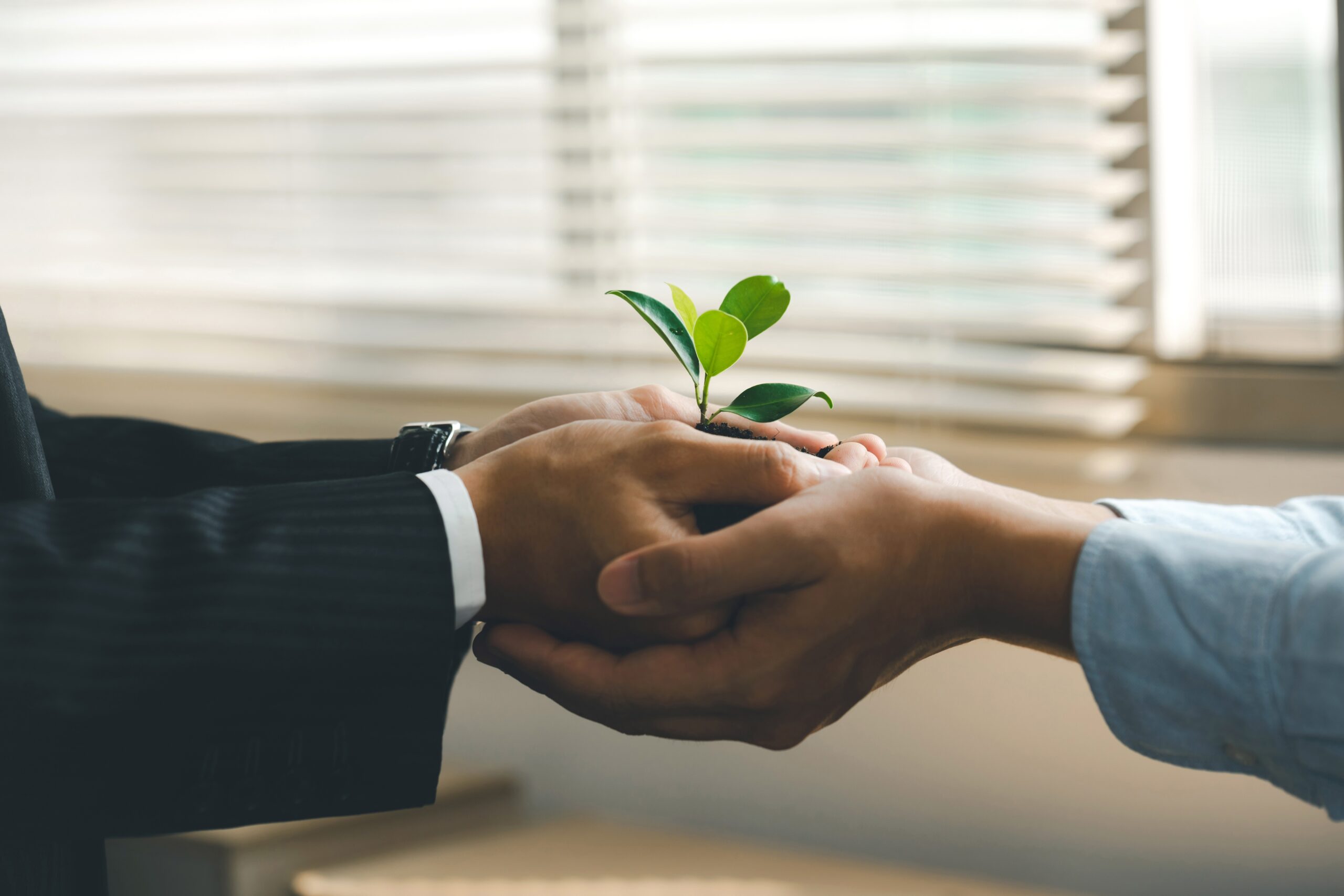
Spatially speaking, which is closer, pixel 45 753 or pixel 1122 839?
pixel 45 753

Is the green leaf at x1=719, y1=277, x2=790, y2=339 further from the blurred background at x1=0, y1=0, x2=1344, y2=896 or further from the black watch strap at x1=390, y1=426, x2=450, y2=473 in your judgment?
the blurred background at x1=0, y1=0, x2=1344, y2=896

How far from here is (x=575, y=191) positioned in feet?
5.80

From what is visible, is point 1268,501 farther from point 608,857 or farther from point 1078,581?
point 608,857

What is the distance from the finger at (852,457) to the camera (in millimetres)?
942

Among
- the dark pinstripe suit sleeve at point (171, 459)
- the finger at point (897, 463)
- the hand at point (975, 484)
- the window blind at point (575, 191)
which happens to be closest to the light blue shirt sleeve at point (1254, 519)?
the hand at point (975, 484)

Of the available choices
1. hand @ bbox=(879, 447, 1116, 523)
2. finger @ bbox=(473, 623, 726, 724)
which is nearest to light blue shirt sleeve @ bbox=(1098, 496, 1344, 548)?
hand @ bbox=(879, 447, 1116, 523)

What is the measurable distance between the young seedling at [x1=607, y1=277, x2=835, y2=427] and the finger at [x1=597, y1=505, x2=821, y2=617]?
14 centimetres

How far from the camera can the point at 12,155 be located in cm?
214

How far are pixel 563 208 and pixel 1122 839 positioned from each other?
3.80 feet

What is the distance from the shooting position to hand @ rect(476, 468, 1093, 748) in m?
0.77

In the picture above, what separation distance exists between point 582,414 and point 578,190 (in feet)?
2.68

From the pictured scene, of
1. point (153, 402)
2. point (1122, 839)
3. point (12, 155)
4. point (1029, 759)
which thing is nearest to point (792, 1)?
point (1029, 759)

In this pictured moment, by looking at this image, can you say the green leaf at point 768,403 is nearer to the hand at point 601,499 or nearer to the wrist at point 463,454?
the hand at point 601,499

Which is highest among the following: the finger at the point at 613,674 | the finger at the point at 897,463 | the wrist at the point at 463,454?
the wrist at the point at 463,454
